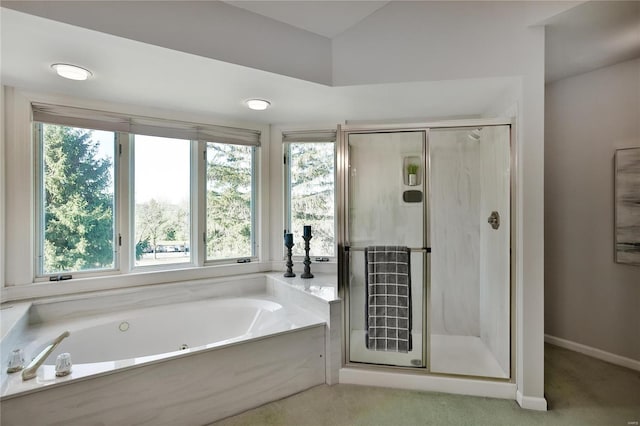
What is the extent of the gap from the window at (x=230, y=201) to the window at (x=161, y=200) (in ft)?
0.68

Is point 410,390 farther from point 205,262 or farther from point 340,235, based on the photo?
point 205,262

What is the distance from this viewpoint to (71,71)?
1.96 meters

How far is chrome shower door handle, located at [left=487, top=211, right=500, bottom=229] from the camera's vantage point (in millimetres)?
2518

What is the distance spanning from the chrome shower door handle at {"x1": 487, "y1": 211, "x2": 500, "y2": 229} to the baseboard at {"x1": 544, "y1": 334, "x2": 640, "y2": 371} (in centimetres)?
133

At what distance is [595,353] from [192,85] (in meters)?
4.00

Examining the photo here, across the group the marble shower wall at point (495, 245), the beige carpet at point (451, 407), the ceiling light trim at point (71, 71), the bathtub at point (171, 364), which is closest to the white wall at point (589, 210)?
the beige carpet at point (451, 407)

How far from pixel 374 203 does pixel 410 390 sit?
1430 mm

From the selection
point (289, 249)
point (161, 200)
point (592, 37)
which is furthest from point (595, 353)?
point (161, 200)

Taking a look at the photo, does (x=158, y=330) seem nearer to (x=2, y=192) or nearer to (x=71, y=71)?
(x=2, y=192)

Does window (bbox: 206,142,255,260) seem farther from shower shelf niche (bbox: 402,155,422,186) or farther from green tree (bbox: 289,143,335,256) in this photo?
shower shelf niche (bbox: 402,155,422,186)

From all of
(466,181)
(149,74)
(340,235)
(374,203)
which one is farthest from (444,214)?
(149,74)

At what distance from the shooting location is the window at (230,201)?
3076 mm

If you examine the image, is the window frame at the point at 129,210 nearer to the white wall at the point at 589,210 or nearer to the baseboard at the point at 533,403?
the baseboard at the point at 533,403

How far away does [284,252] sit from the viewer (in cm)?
331
